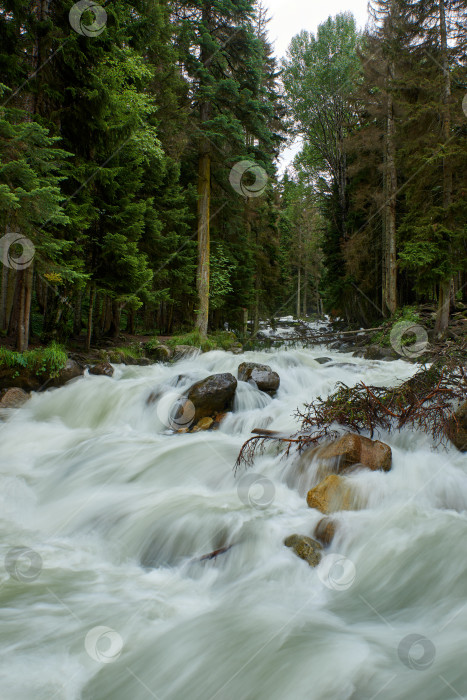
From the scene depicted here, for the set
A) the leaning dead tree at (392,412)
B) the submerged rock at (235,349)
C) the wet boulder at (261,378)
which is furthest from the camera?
the submerged rock at (235,349)

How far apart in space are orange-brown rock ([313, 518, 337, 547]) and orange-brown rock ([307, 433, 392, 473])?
74 centimetres

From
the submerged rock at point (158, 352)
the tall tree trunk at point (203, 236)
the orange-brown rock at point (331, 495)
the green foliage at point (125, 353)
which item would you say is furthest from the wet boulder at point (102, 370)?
the orange-brown rock at point (331, 495)

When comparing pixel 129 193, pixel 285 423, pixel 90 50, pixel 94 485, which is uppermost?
pixel 90 50

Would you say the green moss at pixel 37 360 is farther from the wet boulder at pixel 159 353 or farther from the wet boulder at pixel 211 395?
the wet boulder at pixel 159 353

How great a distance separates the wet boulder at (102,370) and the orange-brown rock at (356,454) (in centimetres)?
666

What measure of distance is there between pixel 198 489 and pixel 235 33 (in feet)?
55.2

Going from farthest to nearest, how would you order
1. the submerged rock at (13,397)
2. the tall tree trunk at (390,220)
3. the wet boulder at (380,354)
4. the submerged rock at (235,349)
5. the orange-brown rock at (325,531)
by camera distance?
1. the tall tree trunk at (390,220)
2. the submerged rock at (235,349)
3. the wet boulder at (380,354)
4. the submerged rock at (13,397)
5. the orange-brown rock at (325,531)

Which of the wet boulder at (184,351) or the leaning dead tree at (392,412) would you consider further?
the wet boulder at (184,351)

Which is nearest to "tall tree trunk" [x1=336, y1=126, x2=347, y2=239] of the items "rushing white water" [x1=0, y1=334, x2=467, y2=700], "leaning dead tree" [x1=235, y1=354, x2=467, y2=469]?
"leaning dead tree" [x1=235, y1=354, x2=467, y2=469]

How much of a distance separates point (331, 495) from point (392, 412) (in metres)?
1.71

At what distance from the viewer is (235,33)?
48.7ft

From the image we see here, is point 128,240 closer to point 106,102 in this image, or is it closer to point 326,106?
point 106,102

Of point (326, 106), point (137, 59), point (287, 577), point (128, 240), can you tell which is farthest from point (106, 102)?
point (326, 106)

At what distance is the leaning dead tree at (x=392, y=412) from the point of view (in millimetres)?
4758
